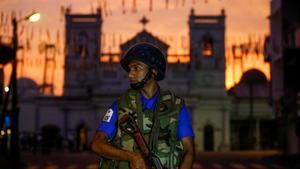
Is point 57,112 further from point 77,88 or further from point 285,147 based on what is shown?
point 285,147

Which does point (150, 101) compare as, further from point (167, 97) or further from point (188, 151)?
point (188, 151)

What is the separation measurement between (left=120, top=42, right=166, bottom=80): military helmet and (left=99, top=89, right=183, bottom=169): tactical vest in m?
0.19

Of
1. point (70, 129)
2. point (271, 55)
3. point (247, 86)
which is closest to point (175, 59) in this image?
point (247, 86)

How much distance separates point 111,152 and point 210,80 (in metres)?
64.9

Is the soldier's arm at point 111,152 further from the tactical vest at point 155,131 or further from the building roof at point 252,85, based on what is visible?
the building roof at point 252,85

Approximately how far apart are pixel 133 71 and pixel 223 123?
61.6 metres

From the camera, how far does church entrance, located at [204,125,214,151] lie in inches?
2496

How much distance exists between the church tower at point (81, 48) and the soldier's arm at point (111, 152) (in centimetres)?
6198

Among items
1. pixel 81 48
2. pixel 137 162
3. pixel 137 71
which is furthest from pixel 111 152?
pixel 81 48

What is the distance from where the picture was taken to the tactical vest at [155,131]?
137 inches

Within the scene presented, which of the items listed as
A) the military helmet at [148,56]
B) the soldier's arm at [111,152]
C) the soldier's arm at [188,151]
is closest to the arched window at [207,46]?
the military helmet at [148,56]

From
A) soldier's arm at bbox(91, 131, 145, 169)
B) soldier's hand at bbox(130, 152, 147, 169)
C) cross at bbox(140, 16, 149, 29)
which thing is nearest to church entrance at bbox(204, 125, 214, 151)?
Result: cross at bbox(140, 16, 149, 29)

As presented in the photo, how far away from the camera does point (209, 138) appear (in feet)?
212

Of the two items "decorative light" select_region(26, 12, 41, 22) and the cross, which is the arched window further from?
"decorative light" select_region(26, 12, 41, 22)
